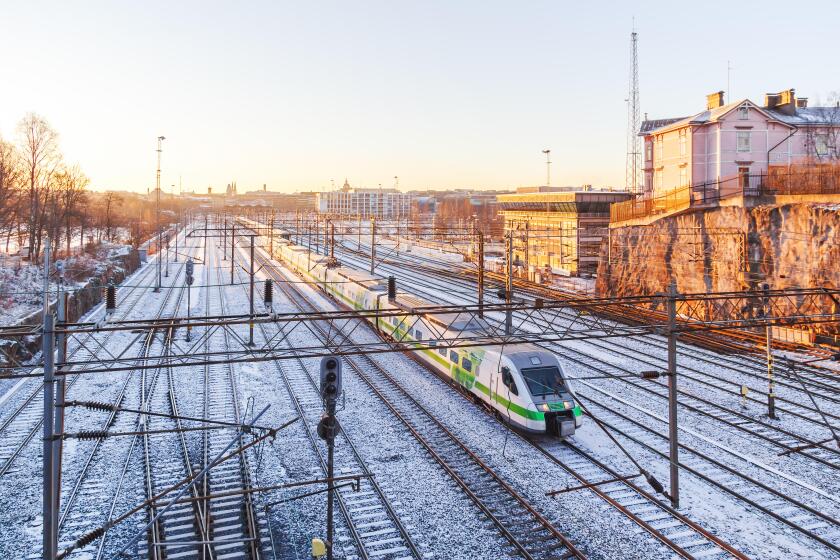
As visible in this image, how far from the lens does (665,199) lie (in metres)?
33.8

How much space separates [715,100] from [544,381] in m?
35.8

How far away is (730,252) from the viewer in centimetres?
2834

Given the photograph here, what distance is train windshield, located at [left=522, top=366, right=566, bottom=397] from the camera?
15141 millimetres

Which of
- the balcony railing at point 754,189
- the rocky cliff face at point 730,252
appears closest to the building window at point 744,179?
the balcony railing at point 754,189

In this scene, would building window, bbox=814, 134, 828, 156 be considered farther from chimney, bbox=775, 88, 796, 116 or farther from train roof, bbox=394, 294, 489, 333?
train roof, bbox=394, 294, 489, 333

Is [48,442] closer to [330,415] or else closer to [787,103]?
[330,415]

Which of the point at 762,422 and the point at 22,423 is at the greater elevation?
the point at 762,422

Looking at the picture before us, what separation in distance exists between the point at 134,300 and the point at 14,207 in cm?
1588

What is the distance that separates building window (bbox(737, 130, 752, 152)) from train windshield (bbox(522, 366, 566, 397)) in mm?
27740

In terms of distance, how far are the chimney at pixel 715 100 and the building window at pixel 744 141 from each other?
697cm

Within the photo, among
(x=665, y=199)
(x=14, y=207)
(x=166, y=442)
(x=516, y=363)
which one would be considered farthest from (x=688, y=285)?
(x=14, y=207)

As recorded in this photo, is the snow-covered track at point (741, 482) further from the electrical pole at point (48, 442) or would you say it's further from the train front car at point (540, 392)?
the electrical pole at point (48, 442)

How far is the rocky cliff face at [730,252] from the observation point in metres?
24.1

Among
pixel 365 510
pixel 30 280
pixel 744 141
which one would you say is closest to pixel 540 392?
pixel 365 510
